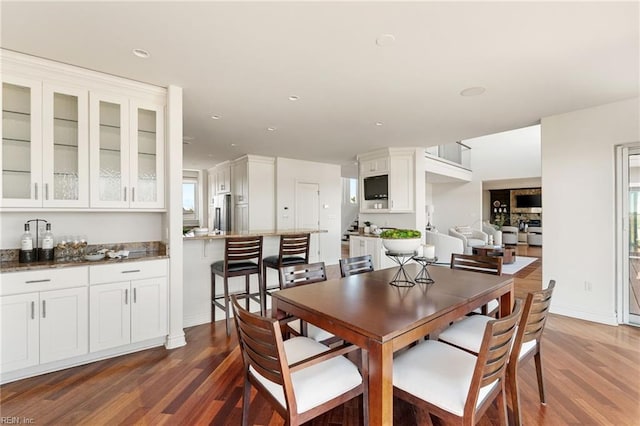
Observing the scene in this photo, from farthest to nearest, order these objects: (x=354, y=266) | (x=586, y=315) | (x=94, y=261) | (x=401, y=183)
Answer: (x=401, y=183) → (x=586, y=315) → (x=354, y=266) → (x=94, y=261)

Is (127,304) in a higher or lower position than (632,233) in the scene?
lower

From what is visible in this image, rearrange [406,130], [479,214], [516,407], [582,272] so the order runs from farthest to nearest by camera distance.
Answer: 1. [479,214]
2. [406,130]
3. [582,272]
4. [516,407]

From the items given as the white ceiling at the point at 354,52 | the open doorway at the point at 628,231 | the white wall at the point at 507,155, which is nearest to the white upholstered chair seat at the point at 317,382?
the white ceiling at the point at 354,52

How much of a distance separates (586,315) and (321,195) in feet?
17.5

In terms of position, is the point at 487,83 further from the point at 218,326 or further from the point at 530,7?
the point at 218,326

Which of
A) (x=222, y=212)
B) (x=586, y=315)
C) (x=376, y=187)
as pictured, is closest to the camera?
(x=586, y=315)

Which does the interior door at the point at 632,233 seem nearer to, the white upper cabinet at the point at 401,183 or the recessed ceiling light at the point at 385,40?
the white upper cabinet at the point at 401,183

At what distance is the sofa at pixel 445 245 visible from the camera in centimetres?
652

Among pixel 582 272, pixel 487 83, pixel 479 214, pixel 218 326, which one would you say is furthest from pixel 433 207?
pixel 218 326

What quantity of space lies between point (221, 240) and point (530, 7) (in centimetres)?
355

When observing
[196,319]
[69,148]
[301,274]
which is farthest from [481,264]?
[69,148]

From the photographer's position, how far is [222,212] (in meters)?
7.79

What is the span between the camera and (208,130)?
4621 millimetres

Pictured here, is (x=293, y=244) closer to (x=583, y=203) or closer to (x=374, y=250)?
(x=374, y=250)
